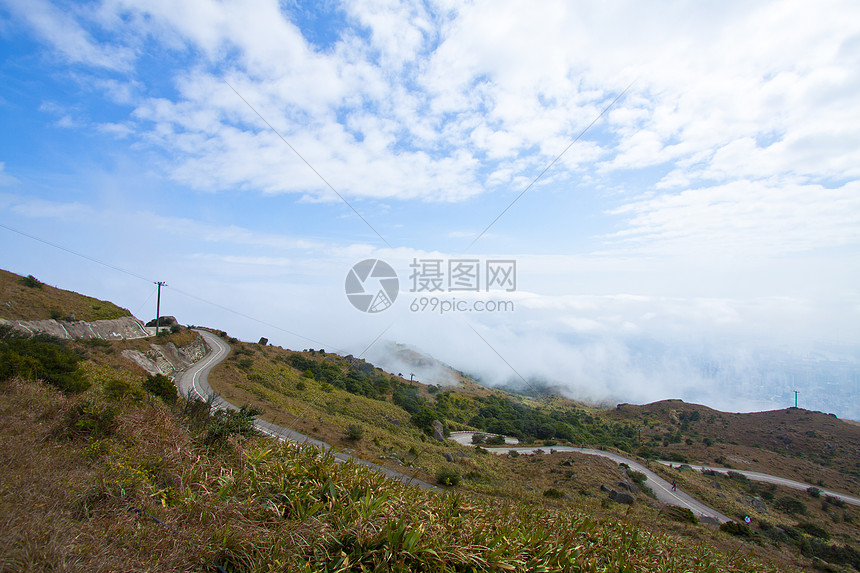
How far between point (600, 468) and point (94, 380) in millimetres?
36883

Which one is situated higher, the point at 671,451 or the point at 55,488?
the point at 55,488

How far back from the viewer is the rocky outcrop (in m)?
29.9

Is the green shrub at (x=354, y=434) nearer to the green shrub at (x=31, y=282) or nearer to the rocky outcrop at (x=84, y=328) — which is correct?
the rocky outcrop at (x=84, y=328)

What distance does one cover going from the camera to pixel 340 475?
5629 millimetres

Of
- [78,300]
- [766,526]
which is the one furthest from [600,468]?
[78,300]

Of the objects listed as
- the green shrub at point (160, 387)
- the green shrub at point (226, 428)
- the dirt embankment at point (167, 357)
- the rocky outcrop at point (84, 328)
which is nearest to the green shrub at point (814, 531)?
the green shrub at point (226, 428)

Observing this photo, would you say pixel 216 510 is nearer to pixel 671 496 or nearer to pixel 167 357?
pixel 167 357

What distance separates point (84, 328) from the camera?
36.5 meters

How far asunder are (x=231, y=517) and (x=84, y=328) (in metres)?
44.5

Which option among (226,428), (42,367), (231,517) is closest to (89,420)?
(226,428)

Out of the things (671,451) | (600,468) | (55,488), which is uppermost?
(55,488)

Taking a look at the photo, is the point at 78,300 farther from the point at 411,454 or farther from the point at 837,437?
the point at 837,437

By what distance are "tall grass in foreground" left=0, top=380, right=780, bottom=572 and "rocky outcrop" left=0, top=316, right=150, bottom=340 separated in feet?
94.7

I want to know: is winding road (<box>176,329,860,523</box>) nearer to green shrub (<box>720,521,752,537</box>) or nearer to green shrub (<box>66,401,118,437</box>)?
green shrub (<box>720,521,752,537</box>)
